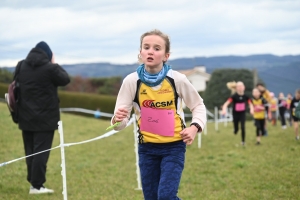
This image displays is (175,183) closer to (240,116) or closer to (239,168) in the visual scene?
(239,168)

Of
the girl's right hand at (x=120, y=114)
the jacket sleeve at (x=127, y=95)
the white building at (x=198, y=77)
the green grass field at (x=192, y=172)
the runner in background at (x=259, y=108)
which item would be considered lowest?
the white building at (x=198, y=77)

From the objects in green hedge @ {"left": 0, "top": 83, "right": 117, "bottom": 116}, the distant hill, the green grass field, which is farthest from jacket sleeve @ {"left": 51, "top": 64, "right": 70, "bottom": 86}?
the distant hill

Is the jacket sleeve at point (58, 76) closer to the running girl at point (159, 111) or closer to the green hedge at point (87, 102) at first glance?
the running girl at point (159, 111)

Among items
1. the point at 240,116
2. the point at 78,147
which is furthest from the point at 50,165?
the point at 240,116

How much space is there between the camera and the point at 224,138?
1873 centimetres

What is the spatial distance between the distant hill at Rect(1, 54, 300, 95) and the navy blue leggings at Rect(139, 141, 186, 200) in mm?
71981

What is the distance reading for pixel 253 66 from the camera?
312ft

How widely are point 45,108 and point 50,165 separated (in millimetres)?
4277

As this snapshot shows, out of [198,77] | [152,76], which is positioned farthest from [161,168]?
[198,77]

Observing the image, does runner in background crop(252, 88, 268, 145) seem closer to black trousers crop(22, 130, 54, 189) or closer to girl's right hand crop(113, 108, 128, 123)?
black trousers crop(22, 130, 54, 189)

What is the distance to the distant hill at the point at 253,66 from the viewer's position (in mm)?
83000

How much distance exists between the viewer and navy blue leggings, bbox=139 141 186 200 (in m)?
4.99

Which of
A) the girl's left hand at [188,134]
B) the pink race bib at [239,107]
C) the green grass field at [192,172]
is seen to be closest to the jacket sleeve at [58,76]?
the green grass field at [192,172]

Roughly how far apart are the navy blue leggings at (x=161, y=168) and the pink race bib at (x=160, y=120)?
13 cm
